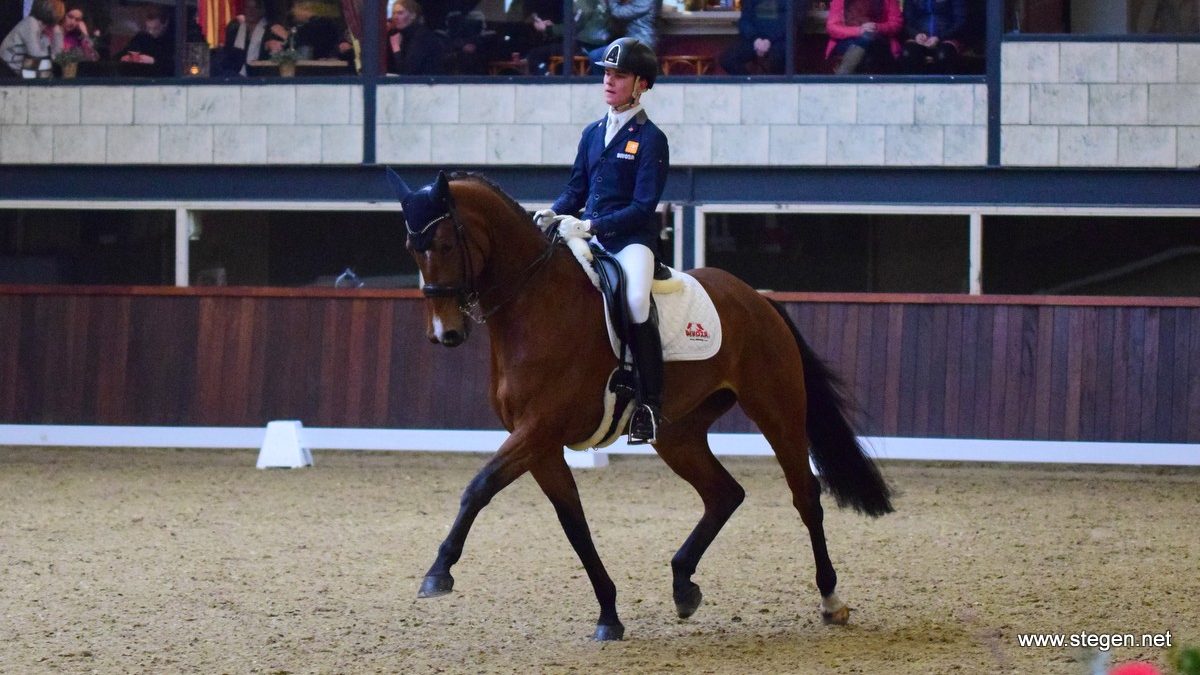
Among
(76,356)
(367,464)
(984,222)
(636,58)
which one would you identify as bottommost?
(367,464)

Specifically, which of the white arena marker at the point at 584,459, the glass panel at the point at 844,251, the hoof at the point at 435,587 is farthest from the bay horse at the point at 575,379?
the glass panel at the point at 844,251

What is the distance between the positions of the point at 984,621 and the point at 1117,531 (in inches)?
125

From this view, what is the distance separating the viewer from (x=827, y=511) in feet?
33.0

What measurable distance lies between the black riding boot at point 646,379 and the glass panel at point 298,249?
7.22 meters

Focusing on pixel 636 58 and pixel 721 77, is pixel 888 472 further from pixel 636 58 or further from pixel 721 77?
pixel 636 58

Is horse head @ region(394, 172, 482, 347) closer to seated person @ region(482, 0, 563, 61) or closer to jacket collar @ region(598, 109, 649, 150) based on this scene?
jacket collar @ region(598, 109, 649, 150)

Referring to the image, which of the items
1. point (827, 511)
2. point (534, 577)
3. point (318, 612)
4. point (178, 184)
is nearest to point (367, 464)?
point (178, 184)

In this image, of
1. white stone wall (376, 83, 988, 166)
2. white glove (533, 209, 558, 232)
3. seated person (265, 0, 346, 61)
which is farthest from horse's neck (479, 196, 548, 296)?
seated person (265, 0, 346, 61)

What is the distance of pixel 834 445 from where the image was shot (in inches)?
276

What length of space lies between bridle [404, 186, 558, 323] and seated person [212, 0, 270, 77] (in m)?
8.34

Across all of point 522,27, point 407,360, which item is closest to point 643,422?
point 407,360

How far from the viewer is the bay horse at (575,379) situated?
559cm

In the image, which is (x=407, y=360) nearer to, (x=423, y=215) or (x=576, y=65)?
(x=576, y=65)

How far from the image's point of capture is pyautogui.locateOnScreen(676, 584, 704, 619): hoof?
20.4ft
